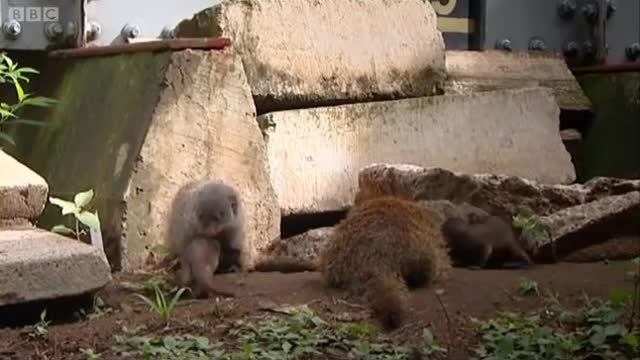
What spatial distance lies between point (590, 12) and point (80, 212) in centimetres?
307

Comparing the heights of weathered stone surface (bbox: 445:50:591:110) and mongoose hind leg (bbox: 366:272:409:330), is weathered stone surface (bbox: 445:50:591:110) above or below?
above

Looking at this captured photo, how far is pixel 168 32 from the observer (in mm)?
5102

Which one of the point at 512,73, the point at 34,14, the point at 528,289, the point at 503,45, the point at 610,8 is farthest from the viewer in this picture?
the point at 610,8

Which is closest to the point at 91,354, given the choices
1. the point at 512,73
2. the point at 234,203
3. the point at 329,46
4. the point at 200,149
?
the point at 234,203

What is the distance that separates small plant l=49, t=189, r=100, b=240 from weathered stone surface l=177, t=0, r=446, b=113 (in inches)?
37.1

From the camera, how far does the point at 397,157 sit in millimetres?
5164

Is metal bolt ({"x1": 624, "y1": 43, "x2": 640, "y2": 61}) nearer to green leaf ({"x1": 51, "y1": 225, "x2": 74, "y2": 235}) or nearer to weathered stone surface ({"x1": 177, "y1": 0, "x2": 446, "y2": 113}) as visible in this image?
weathered stone surface ({"x1": 177, "y1": 0, "x2": 446, "y2": 113})

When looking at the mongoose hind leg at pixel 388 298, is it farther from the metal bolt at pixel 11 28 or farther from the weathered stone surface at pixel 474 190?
the metal bolt at pixel 11 28

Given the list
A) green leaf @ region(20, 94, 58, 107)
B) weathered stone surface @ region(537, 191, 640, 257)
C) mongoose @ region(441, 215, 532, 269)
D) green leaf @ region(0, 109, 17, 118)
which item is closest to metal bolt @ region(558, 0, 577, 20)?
weathered stone surface @ region(537, 191, 640, 257)

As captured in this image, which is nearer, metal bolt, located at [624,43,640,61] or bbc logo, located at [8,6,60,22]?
bbc logo, located at [8,6,60,22]

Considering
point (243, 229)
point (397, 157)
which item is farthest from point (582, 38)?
point (243, 229)

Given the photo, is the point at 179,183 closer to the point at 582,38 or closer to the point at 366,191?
the point at 366,191

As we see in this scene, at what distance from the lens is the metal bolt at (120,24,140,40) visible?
4984mm

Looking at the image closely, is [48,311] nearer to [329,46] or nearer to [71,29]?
[71,29]
